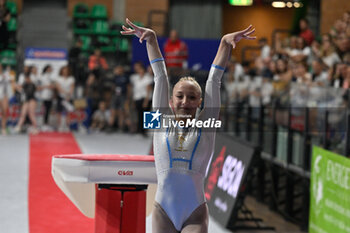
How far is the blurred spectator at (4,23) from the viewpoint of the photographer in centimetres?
1770

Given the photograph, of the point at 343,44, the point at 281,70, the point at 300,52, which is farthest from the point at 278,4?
the point at 343,44

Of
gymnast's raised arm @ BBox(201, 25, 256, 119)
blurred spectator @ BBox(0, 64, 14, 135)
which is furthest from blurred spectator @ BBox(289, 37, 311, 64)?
gymnast's raised arm @ BBox(201, 25, 256, 119)

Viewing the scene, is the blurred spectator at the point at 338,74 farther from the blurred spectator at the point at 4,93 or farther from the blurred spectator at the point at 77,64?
the blurred spectator at the point at 4,93

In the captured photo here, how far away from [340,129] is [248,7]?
1725 cm

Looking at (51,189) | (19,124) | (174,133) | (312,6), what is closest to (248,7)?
(312,6)

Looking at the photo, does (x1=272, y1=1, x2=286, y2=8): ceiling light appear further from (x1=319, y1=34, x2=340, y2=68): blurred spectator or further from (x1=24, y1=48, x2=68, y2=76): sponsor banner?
(x1=319, y1=34, x2=340, y2=68): blurred spectator

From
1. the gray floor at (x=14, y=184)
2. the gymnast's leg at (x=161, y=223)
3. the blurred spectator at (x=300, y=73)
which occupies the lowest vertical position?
the gray floor at (x=14, y=184)

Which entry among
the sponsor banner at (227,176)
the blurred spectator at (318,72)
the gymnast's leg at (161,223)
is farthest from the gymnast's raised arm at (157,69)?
the blurred spectator at (318,72)

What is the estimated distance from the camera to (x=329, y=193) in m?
6.62

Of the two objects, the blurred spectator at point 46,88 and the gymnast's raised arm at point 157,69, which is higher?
the gymnast's raised arm at point 157,69

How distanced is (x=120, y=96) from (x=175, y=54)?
6.22ft

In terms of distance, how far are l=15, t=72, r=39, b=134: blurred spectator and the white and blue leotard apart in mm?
11897

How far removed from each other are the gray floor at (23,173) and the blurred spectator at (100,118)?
2.15ft

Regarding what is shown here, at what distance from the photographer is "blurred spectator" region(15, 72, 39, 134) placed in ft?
48.8
